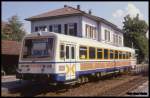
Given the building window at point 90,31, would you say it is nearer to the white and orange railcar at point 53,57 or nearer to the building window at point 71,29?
the building window at point 71,29

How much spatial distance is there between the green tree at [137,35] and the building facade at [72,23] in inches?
1180

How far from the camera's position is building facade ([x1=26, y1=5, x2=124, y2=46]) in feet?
116

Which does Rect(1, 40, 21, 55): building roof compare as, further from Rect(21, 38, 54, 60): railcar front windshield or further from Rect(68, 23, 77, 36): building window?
Rect(21, 38, 54, 60): railcar front windshield

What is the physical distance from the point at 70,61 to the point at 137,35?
5622cm

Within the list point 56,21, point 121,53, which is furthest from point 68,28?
point 121,53

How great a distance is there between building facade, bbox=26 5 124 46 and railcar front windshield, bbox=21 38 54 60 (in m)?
17.6

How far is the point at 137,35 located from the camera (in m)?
71.6

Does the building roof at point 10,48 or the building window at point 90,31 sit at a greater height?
the building window at point 90,31

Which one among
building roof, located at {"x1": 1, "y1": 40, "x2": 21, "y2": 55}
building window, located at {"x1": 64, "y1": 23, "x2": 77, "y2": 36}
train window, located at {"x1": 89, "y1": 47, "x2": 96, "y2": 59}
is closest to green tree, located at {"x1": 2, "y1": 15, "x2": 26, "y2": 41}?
building window, located at {"x1": 64, "y1": 23, "x2": 77, "y2": 36}

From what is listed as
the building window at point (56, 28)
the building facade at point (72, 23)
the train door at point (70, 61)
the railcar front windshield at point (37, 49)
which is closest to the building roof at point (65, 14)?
the building facade at point (72, 23)

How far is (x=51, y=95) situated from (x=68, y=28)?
21.4 m

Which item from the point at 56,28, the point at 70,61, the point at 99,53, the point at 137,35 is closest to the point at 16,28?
the point at 137,35

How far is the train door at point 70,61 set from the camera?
→ 55.2 ft

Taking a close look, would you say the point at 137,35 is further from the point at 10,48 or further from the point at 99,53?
the point at 99,53
